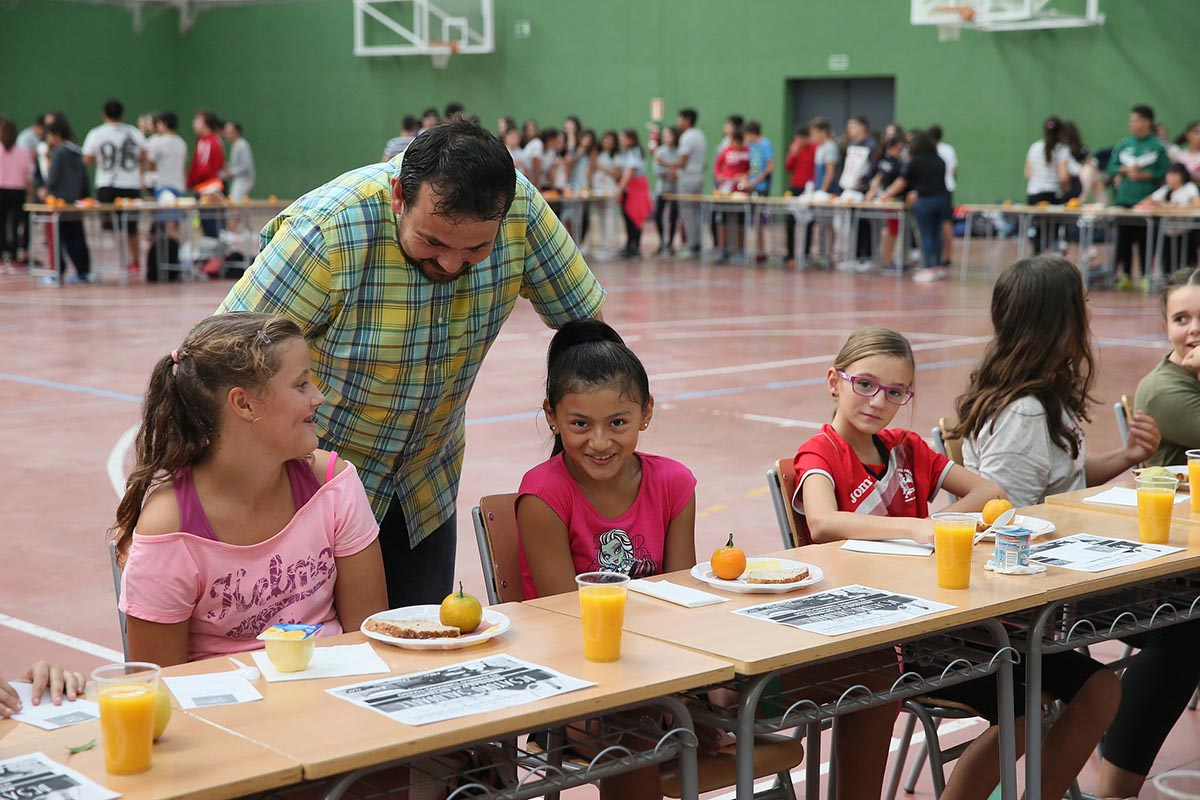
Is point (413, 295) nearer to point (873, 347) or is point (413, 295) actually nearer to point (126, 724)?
point (873, 347)

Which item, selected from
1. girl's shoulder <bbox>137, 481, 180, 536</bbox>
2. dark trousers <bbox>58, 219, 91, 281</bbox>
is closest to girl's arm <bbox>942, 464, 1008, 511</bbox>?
girl's shoulder <bbox>137, 481, 180, 536</bbox>

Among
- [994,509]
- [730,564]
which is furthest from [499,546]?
[994,509]

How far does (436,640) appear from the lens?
2266mm

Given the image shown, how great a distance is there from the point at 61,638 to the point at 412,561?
1786 mm

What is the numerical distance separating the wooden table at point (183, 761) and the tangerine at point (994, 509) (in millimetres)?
1803

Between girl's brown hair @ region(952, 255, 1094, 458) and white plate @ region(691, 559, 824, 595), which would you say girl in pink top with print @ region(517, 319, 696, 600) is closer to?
white plate @ region(691, 559, 824, 595)

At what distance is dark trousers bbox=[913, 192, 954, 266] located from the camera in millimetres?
15008

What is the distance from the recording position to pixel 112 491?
6273 millimetres

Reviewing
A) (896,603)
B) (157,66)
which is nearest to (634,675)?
(896,603)

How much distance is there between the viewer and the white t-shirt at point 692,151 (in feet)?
59.4

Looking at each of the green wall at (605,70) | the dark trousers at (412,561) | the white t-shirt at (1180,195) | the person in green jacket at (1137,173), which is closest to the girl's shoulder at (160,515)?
the dark trousers at (412,561)

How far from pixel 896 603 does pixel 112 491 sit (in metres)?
4.62

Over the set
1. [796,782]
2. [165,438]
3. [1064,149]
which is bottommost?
[796,782]

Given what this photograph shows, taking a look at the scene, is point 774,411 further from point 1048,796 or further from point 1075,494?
point 1048,796
